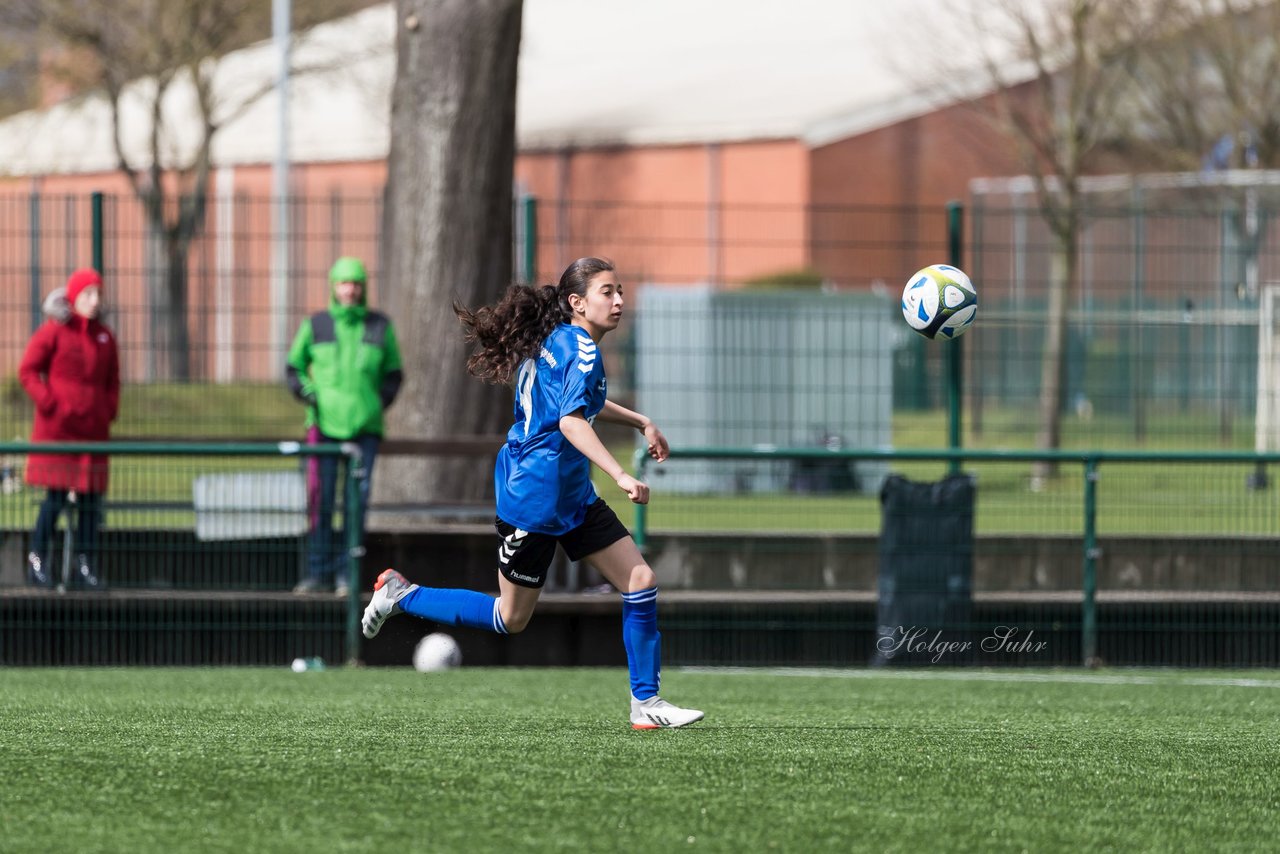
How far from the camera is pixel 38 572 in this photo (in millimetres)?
11312

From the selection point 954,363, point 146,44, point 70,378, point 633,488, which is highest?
point 146,44

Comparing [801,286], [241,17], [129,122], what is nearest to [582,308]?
[801,286]

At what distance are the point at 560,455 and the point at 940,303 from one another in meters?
2.35

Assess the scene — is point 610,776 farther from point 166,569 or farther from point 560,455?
point 166,569

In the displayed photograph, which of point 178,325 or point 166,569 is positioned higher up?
point 178,325

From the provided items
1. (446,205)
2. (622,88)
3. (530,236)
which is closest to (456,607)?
(530,236)

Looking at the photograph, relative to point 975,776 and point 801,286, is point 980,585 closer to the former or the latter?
point 975,776

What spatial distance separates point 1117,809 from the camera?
5746mm

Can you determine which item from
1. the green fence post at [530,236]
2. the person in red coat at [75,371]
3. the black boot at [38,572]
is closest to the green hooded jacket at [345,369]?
the person in red coat at [75,371]

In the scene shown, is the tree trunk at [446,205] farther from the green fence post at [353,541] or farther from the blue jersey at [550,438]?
the blue jersey at [550,438]

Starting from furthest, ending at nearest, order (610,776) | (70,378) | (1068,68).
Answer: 1. (1068,68)
2. (70,378)
3. (610,776)

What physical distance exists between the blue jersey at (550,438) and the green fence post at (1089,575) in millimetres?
5425

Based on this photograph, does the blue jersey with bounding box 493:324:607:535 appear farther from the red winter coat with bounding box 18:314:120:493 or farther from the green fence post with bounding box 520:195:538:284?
the green fence post with bounding box 520:195:538:284

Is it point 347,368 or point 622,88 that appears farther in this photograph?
point 622,88
